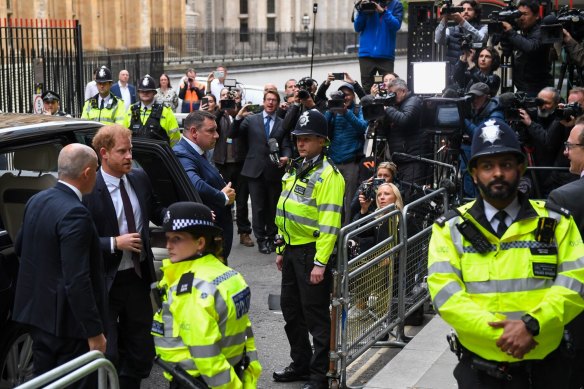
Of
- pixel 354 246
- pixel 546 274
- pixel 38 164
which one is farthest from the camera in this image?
pixel 354 246

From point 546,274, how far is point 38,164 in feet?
12.5

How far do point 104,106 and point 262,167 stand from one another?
7.82ft

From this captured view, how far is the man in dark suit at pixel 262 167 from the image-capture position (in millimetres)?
12844

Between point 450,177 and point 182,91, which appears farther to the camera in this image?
point 182,91

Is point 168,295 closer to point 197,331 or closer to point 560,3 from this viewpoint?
point 197,331

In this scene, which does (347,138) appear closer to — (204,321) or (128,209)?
(128,209)

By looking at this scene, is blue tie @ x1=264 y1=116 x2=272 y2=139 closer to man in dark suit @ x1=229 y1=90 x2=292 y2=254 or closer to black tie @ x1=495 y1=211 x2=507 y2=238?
man in dark suit @ x1=229 y1=90 x2=292 y2=254

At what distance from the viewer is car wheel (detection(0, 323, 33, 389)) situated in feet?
21.2

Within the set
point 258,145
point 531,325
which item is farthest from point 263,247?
point 531,325

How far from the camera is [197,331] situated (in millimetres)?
4766

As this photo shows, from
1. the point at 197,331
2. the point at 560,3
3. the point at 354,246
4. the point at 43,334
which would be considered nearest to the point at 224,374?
the point at 197,331

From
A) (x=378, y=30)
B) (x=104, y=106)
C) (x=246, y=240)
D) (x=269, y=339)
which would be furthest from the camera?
(x=378, y=30)

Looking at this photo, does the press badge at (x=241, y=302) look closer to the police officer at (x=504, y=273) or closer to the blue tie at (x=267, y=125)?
the police officer at (x=504, y=273)

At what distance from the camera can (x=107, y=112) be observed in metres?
13.5
